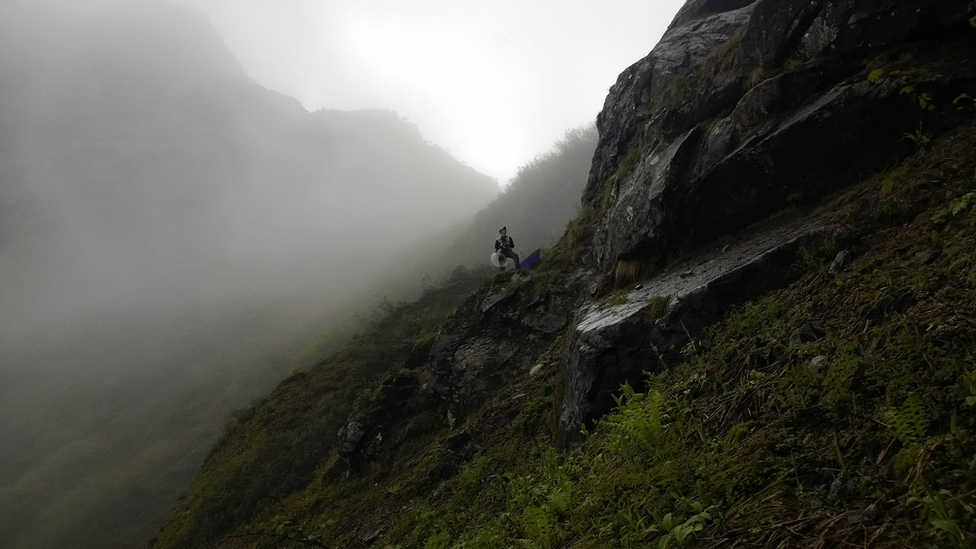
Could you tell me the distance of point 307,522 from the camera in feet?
29.1

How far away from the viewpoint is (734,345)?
3809 millimetres

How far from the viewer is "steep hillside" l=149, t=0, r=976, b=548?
206 centimetres

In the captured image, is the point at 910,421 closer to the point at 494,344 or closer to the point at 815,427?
the point at 815,427

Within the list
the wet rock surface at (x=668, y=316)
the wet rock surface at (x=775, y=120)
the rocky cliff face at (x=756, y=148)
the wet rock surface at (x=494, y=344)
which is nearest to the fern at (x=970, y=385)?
the wet rock surface at (x=668, y=316)

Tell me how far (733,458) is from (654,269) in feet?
14.6

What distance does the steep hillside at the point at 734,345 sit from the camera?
6.76 ft

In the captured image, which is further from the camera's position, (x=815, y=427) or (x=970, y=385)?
(x=815, y=427)

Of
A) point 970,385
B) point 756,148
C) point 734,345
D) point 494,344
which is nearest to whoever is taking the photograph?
point 970,385

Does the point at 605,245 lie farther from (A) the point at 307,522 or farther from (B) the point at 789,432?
(A) the point at 307,522

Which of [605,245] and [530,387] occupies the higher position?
[605,245]

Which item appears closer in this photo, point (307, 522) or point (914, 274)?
point (914, 274)

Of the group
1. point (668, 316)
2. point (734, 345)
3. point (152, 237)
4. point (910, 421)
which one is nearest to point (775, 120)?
point (668, 316)

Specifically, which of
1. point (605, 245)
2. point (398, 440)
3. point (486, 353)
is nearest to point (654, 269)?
point (605, 245)

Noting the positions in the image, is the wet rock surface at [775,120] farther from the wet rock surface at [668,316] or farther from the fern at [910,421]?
the fern at [910,421]
